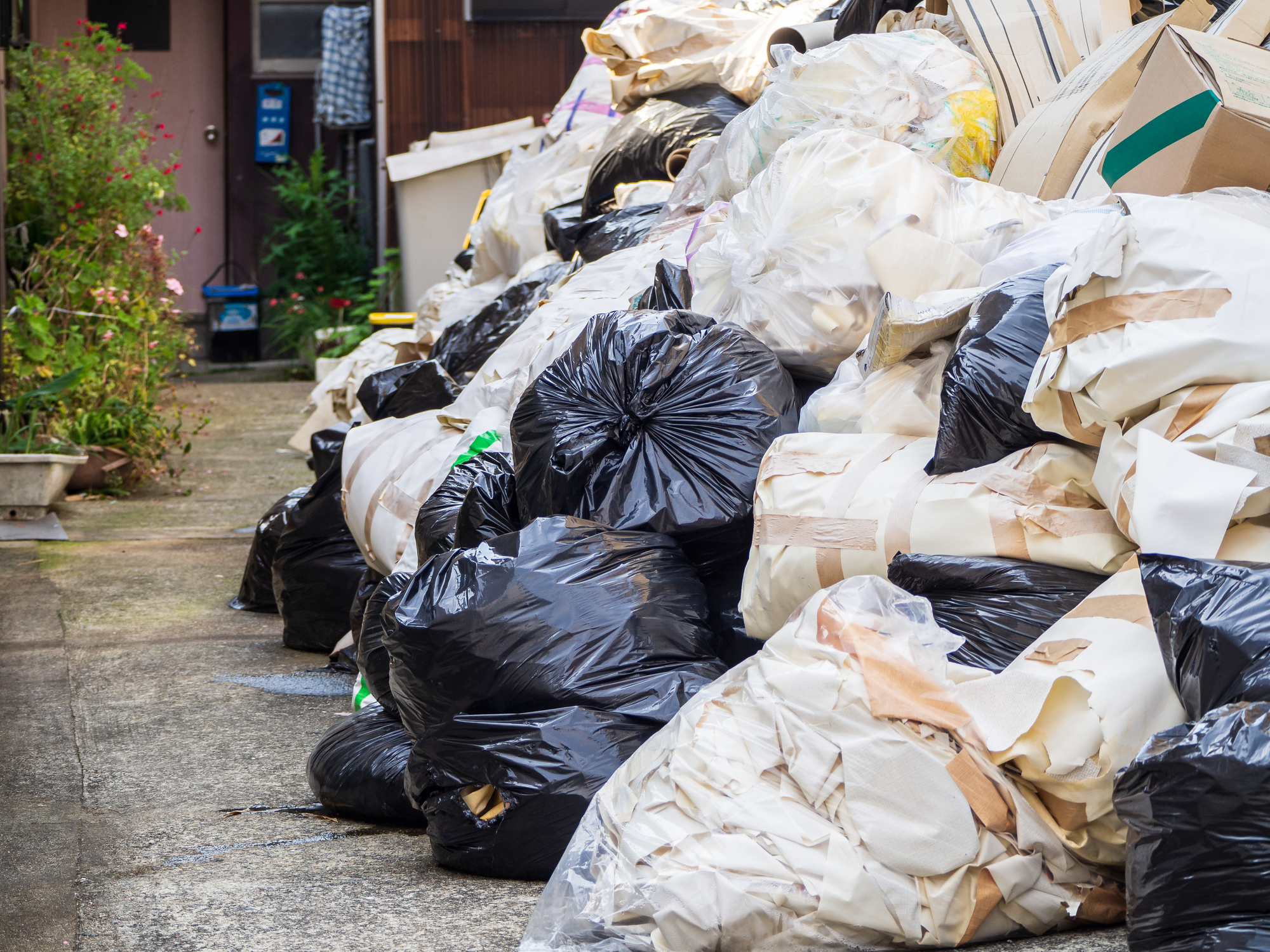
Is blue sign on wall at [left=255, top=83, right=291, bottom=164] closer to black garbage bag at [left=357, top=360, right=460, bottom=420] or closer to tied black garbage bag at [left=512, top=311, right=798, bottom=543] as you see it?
black garbage bag at [left=357, top=360, right=460, bottom=420]

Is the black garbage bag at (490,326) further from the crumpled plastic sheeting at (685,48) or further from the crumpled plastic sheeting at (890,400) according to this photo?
the crumpled plastic sheeting at (890,400)

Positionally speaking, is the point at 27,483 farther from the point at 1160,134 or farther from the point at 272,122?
the point at 272,122

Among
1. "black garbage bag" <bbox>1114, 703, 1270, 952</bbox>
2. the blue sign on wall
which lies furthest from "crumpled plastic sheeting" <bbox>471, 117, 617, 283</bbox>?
the blue sign on wall

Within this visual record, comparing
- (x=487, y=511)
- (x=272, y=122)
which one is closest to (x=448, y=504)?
(x=487, y=511)

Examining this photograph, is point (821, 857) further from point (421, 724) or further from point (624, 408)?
point (624, 408)

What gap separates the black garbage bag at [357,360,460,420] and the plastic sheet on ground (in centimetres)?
173

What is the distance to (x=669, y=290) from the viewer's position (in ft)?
9.09

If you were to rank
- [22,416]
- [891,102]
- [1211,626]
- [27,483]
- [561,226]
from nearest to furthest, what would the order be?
[1211,626], [891,102], [561,226], [27,483], [22,416]

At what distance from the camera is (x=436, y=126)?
320 inches

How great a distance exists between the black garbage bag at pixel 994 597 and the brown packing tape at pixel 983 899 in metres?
0.29

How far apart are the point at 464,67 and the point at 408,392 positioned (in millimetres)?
5072

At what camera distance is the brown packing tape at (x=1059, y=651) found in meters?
1.50

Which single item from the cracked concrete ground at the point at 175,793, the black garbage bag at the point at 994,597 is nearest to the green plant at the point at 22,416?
the cracked concrete ground at the point at 175,793

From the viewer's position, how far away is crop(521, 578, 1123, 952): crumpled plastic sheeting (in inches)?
56.0
